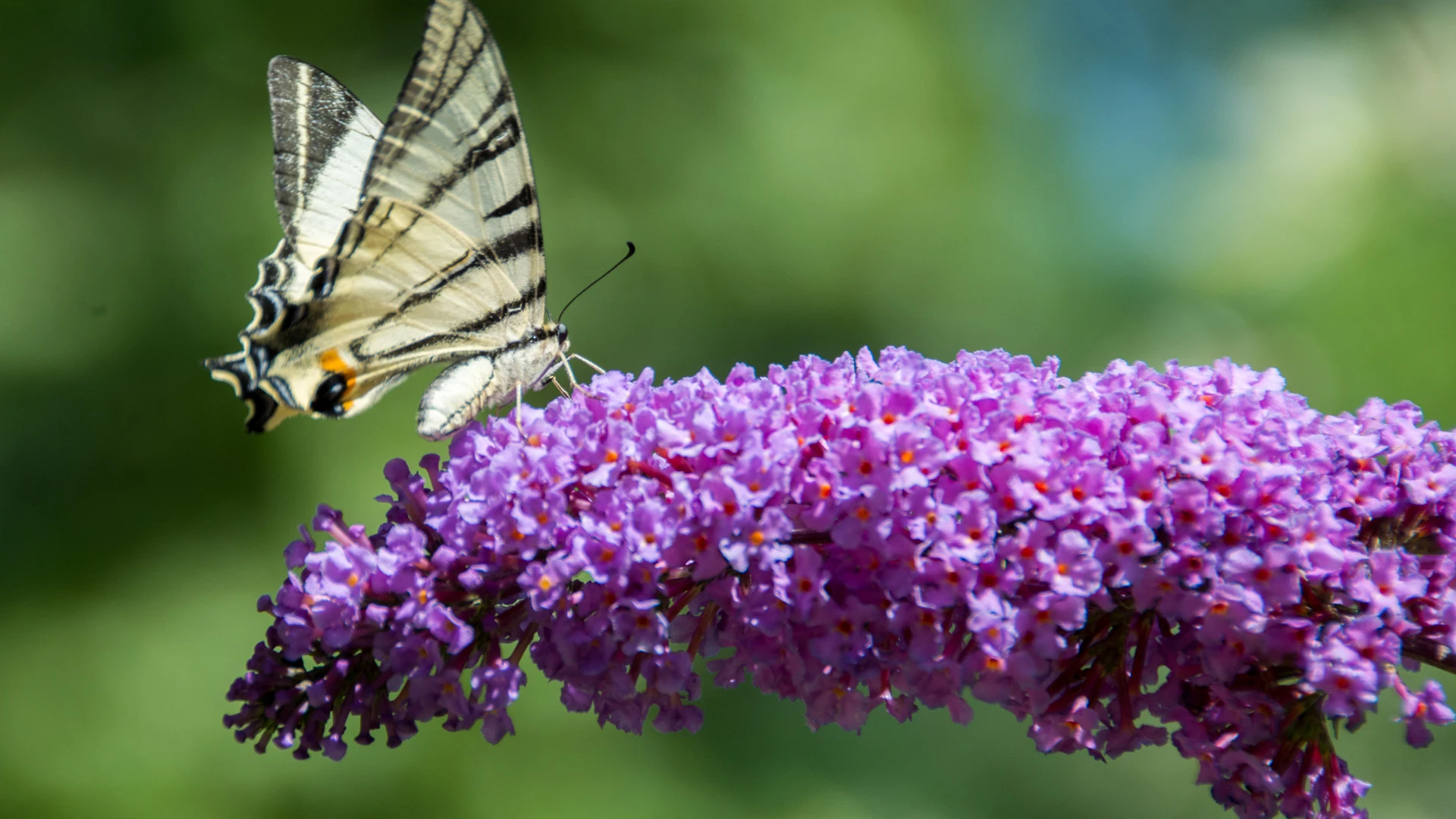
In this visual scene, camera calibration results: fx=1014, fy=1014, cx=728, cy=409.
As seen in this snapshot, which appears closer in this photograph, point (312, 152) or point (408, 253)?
point (408, 253)

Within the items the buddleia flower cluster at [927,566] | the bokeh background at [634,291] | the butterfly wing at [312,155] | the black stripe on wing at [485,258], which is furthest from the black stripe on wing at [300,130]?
the bokeh background at [634,291]

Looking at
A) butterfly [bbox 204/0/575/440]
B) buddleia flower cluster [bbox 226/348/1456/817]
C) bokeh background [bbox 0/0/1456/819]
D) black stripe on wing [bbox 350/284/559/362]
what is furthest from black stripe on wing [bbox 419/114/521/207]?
bokeh background [bbox 0/0/1456/819]

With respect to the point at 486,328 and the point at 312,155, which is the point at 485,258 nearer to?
the point at 486,328

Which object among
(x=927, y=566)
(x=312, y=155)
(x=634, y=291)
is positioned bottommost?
(x=927, y=566)

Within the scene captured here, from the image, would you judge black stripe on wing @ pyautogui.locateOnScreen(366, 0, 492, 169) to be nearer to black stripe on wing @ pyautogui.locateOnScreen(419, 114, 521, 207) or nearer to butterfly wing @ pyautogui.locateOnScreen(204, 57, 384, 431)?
black stripe on wing @ pyautogui.locateOnScreen(419, 114, 521, 207)

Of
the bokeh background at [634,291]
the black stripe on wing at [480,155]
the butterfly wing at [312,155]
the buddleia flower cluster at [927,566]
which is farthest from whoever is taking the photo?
the bokeh background at [634,291]

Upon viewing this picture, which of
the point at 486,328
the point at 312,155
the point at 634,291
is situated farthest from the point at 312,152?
the point at 634,291

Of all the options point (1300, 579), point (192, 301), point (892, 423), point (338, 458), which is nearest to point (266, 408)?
point (892, 423)

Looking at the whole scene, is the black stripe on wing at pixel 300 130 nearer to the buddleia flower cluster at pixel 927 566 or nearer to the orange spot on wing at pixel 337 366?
the orange spot on wing at pixel 337 366

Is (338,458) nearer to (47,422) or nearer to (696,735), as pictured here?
(47,422)
